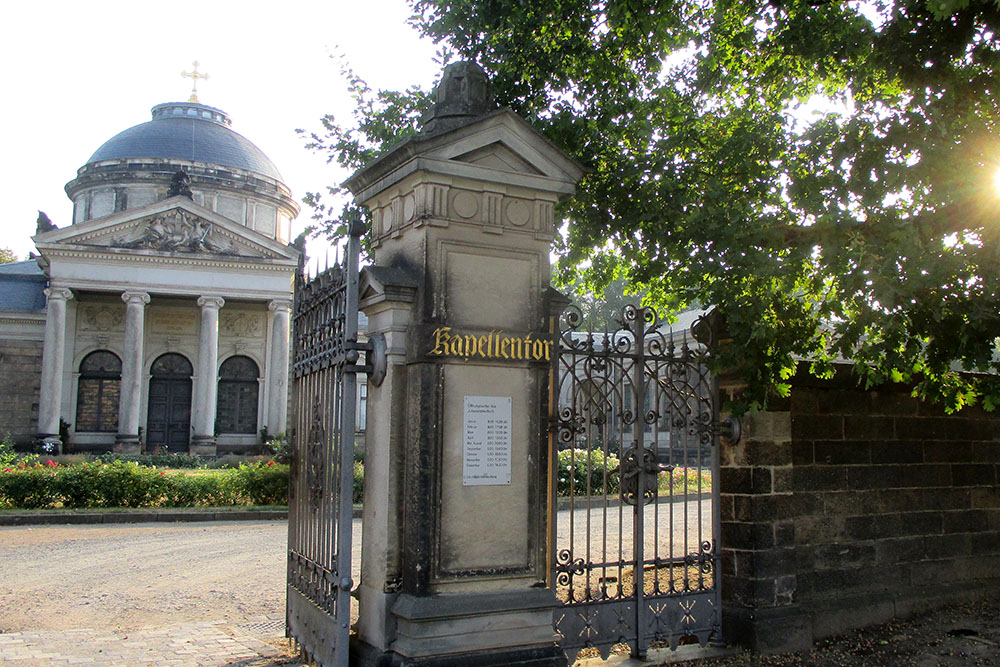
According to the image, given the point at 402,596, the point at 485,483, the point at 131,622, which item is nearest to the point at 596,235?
the point at 485,483

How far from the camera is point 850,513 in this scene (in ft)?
22.1

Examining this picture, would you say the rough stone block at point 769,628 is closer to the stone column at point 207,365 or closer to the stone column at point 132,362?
the stone column at point 207,365

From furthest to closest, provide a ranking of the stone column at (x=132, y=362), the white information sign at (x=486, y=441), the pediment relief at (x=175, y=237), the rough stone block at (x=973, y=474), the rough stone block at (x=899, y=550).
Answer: the stone column at (x=132, y=362) < the pediment relief at (x=175, y=237) < the rough stone block at (x=973, y=474) < the rough stone block at (x=899, y=550) < the white information sign at (x=486, y=441)

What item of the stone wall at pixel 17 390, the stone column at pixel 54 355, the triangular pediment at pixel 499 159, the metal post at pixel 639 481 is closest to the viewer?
the triangular pediment at pixel 499 159

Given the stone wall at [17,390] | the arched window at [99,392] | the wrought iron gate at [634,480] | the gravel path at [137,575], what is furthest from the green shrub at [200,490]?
the stone wall at [17,390]

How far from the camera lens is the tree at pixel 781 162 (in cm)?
530

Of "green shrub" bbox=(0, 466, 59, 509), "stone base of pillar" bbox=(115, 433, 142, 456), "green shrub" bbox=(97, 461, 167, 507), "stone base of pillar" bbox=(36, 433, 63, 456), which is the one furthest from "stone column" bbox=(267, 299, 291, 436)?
"green shrub" bbox=(0, 466, 59, 509)

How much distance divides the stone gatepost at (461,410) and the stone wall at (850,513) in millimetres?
1801

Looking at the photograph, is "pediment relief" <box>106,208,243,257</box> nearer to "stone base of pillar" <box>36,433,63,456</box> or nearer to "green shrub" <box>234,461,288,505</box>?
"stone base of pillar" <box>36,433,63,456</box>

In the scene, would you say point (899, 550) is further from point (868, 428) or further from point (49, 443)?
point (49, 443)

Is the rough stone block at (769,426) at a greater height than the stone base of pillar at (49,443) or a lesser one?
greater

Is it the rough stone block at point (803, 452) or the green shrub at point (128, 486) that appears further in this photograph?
the green shrub at point (128, 486)

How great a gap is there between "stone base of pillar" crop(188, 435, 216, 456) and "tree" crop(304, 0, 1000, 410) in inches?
919

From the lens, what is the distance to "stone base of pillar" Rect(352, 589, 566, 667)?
15.5ft
